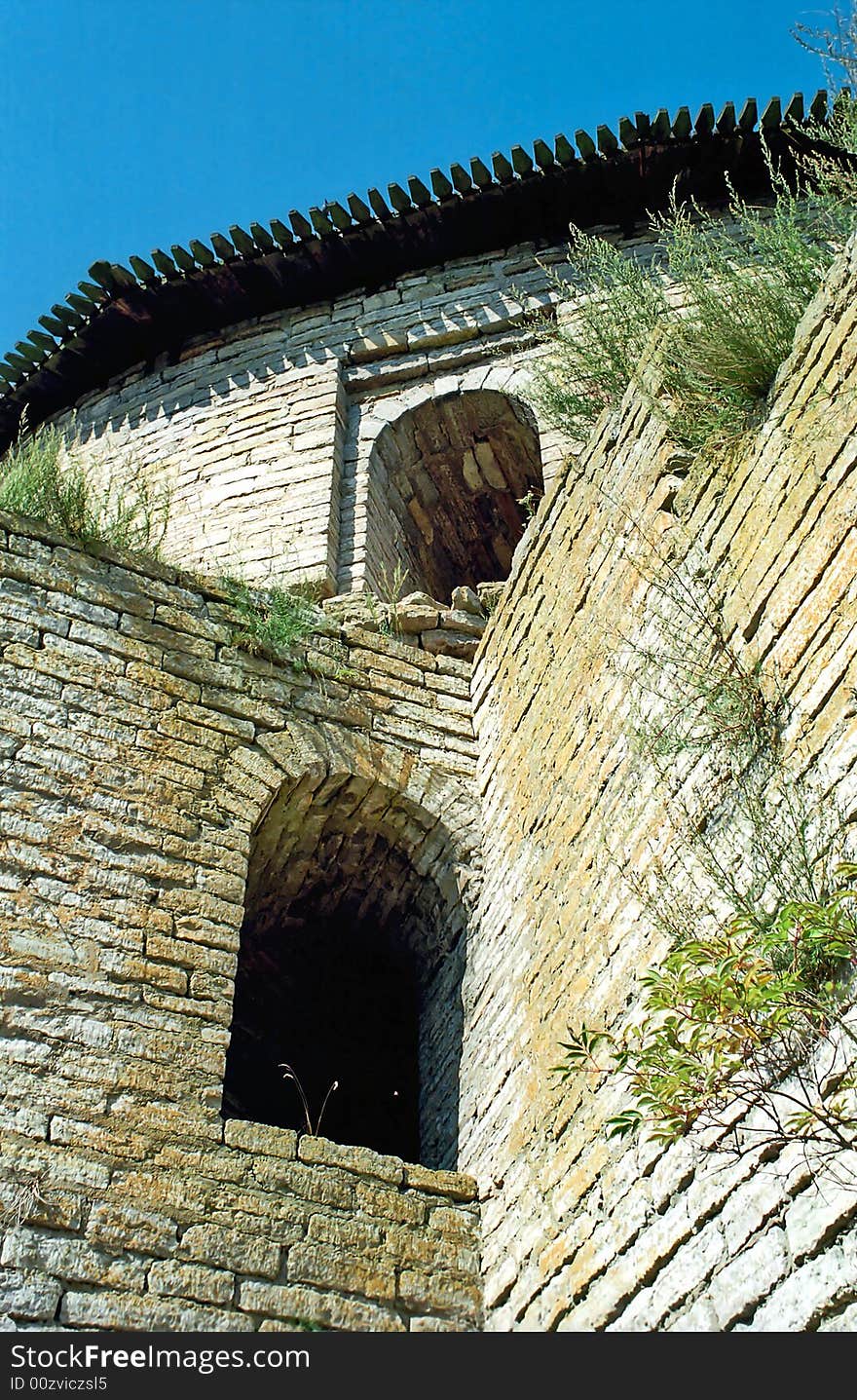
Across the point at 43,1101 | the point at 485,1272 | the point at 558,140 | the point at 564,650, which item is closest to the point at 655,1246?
the point at 485,1272

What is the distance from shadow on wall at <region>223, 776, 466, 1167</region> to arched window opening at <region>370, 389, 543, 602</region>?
2543 mm

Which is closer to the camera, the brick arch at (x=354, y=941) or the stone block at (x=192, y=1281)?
the stone block at (x=192, y=1281)

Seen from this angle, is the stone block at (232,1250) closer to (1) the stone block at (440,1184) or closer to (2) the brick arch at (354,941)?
(1) the stone block at (440,1184)

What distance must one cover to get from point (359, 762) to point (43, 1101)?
2077 mm

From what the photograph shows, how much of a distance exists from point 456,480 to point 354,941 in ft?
11.7

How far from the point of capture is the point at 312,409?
8.99 metres

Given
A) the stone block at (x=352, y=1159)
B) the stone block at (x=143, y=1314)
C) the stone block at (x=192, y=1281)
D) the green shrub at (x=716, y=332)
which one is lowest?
the stone block at (x=143, y=1314)

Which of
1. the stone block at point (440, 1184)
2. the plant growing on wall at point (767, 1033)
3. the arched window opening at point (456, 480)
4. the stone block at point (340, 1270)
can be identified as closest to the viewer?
the plant growing on wall at point (767, 1033)

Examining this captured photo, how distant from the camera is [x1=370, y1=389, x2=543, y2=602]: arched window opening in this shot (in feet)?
29.2

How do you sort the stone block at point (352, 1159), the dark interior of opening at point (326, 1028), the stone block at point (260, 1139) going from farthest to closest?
the dark interior of opening at point (326, 1028) < the stone block at point (352, 1159) < the stone block at point (260, 1139)

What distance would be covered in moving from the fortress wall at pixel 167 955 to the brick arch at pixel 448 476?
95.3 inches

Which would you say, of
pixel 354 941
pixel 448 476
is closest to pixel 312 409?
pixel 448 476

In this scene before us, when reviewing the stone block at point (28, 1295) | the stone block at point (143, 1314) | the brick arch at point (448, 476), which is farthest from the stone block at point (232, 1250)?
the brick arch at point (448, 476)

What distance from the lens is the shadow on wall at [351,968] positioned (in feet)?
20.1
